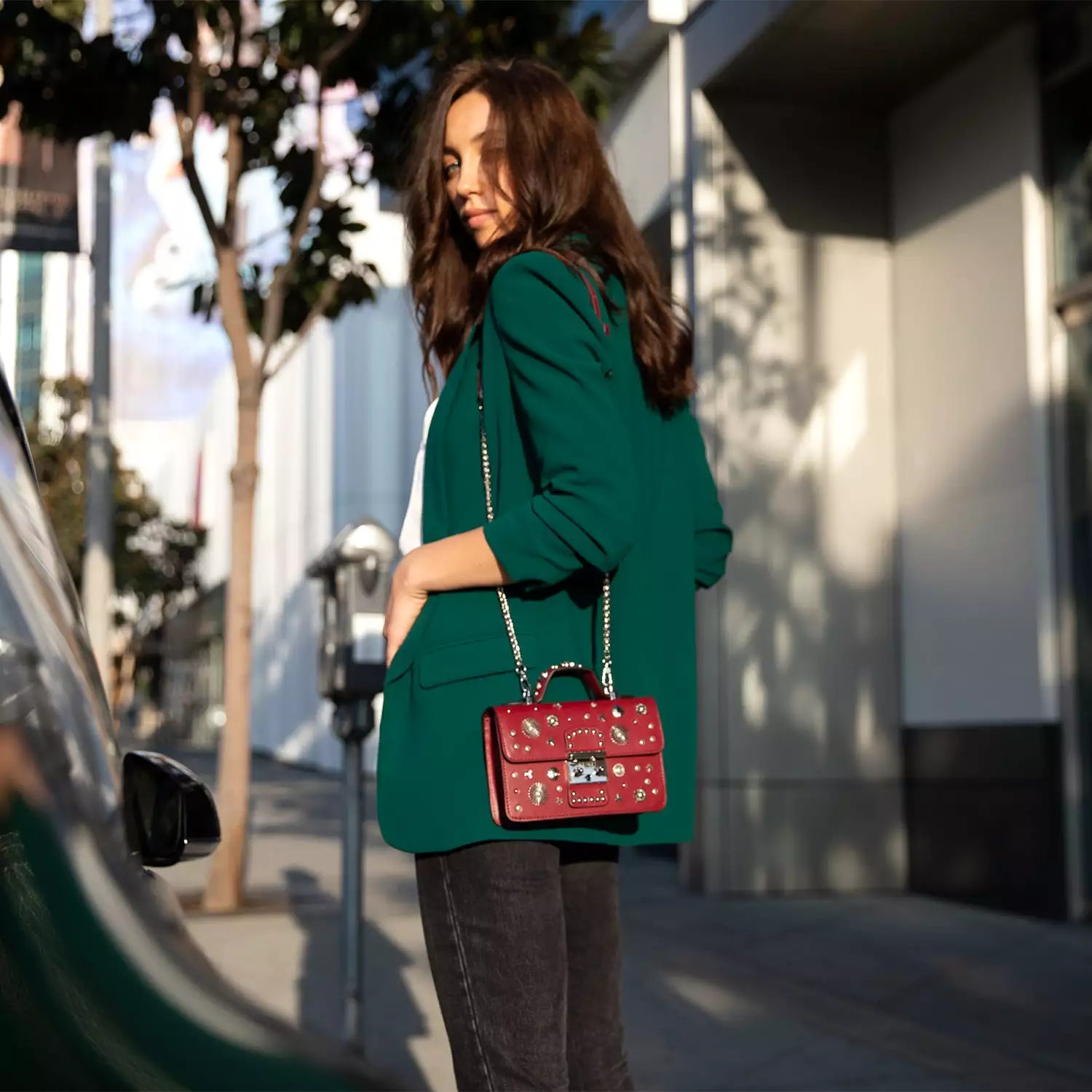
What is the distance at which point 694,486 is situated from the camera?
2.18 m

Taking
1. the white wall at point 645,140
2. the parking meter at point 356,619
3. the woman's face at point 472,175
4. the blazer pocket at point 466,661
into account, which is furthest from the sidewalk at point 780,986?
the white wall at point 645,140

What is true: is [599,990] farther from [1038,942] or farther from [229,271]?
[229,271]

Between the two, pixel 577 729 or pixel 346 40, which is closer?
pixel 577 729

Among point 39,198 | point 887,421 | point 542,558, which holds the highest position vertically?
point 39,198

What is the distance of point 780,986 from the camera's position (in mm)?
5523

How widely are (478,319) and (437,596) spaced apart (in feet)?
1.26

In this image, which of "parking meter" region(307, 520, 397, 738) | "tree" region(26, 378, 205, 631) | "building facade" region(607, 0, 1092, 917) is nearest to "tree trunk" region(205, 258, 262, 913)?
"building facade" region(607, 0, 1092, 917)

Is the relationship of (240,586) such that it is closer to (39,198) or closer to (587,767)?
(39,198)

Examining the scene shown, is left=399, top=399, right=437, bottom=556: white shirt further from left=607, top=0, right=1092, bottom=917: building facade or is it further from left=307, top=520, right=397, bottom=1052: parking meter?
left=607, top=0, right=1092, bottom=917: building facade

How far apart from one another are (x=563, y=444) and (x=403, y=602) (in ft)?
0.89

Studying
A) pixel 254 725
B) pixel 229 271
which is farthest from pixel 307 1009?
pixel 254 725

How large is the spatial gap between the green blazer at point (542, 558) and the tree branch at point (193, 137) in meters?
6.06

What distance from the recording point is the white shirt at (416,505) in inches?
79.4

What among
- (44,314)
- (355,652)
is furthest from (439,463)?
(44,314)
